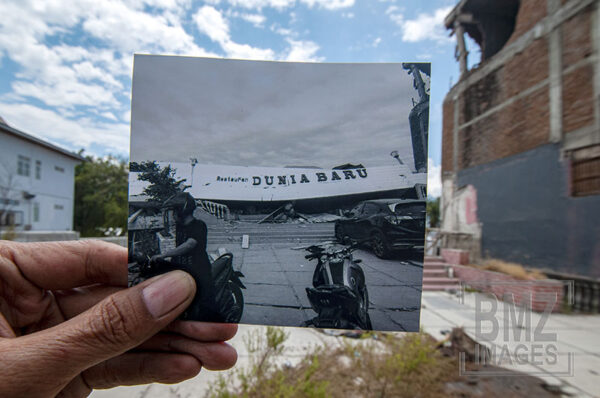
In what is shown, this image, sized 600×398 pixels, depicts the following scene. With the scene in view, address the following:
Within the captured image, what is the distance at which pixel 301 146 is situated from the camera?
921mm

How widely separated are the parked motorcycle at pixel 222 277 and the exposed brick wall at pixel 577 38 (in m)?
5.75

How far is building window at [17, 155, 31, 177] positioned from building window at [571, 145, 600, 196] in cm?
1553

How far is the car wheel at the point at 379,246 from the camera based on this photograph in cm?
91

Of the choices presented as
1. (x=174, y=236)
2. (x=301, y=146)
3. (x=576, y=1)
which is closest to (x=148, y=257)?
(x=174, y=236)

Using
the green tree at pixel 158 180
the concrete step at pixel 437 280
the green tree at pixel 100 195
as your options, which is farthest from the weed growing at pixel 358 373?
the green tree at pixel 100 195

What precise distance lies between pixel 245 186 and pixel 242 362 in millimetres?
1961

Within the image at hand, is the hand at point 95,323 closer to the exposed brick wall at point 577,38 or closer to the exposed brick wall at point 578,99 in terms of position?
the exposed brick wall at point 578,99

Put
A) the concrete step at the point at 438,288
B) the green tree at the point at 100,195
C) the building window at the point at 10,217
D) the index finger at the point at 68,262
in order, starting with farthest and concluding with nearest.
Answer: the green tree at the point at 100,195, the building window at the point at 10,217, the concrete step at the point at 438,288, the index finger at the point at 68,262

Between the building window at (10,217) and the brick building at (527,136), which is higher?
the brick building at (527,136)

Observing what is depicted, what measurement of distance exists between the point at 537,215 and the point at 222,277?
590cm

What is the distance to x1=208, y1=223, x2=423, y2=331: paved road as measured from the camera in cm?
92

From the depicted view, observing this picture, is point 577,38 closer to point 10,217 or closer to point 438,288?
point 438,288

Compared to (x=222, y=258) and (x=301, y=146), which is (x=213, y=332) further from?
(x=301, y=146)

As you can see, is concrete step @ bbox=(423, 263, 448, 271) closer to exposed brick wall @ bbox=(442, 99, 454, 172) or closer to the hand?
exposed brick wall @ bbox=(442, 99, 454, 172)
